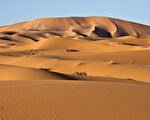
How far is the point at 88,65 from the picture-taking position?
20.7 meters

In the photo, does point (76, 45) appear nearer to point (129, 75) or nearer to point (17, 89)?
point (129, 75)

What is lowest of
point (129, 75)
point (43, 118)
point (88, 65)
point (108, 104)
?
point (43, 118)

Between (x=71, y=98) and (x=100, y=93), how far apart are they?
0.97m

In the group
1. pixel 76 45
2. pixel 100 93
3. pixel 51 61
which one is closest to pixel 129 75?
pixel 51 61

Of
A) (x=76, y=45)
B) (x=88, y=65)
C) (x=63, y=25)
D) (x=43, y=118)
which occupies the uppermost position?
(x=63, y=25)

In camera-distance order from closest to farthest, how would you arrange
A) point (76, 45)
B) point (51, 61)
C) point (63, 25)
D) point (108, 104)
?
1. point (108, 104)
2. point (51, 61)
3. point (76, 45)
4. point (63, 25)

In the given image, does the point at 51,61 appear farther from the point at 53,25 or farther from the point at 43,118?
the point at 53,25

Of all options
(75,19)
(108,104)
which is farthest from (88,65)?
(75,19)

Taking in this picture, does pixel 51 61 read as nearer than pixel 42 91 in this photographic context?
No

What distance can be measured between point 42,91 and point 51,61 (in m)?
15.7

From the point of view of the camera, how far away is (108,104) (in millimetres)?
6289

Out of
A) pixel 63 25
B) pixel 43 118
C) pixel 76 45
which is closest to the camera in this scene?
pixel 43 118

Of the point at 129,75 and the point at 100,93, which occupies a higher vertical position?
the point at 129,75

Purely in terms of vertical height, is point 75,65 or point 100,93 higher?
point 75,65
